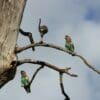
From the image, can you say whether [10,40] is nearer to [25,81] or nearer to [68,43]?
[25,81]

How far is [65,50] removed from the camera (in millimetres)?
5695

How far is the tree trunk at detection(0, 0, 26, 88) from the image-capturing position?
423cm

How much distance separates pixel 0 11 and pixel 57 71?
189 cm

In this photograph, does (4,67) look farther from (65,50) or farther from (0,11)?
(65,50)

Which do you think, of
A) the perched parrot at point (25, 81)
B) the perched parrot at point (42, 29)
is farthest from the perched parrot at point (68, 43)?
the perched parrot at point (25, 81)

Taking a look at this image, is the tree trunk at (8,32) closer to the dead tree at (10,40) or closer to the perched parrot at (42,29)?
the dead tree at (10,40)

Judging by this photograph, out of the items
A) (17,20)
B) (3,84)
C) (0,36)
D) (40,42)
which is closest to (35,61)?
(40,42)

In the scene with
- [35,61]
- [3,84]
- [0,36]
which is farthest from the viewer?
[35,61]

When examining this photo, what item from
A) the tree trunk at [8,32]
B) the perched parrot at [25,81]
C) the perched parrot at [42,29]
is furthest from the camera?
the perched parrot at [25,81]

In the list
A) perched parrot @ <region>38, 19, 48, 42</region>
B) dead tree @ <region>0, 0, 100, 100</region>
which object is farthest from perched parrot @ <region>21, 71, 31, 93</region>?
perched parrot @ <region>38, 19, 48, 42</region>

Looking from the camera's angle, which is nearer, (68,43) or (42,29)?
(42,29)

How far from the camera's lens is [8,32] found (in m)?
4.36

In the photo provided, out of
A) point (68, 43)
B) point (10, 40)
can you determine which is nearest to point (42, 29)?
point (68, 43)

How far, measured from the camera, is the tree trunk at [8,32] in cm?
423
